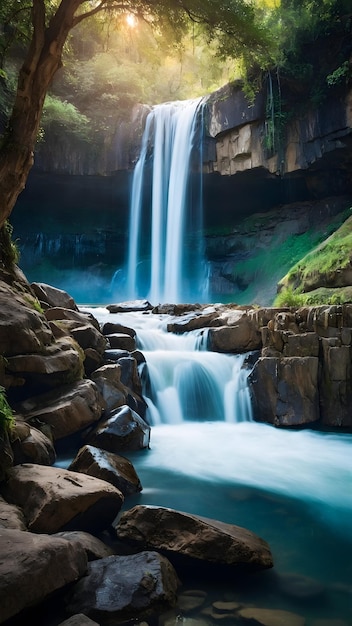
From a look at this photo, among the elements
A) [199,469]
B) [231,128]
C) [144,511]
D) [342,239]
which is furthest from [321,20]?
[144,511]

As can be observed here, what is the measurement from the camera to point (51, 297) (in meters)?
9.62

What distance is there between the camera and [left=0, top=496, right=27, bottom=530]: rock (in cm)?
312

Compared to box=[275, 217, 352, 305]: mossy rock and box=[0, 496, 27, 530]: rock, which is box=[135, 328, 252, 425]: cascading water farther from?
box=[0, 496, 27, 530]: rock

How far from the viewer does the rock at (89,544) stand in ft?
10.1

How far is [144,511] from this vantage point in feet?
11.7

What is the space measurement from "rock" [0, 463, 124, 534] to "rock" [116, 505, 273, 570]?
9.3 inches

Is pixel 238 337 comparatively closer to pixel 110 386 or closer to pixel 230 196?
pixel 110 386

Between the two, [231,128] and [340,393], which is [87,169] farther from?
[340,393]

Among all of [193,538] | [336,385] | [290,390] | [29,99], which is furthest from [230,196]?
[193,538]

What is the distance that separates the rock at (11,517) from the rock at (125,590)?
25.5 inches

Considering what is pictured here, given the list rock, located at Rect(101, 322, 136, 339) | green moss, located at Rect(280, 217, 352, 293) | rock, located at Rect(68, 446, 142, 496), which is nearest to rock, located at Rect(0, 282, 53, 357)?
rock, located at Rect(68, 446, 142, 496)

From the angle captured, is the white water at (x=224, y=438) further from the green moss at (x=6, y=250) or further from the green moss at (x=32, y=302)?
the green moss at (x=6, y=250)

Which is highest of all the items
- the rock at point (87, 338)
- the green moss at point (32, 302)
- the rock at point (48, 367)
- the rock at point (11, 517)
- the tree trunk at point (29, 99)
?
the tree trunk at point (29, 99)

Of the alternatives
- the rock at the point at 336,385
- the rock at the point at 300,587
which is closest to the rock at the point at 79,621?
the rock at the point at 300,587
